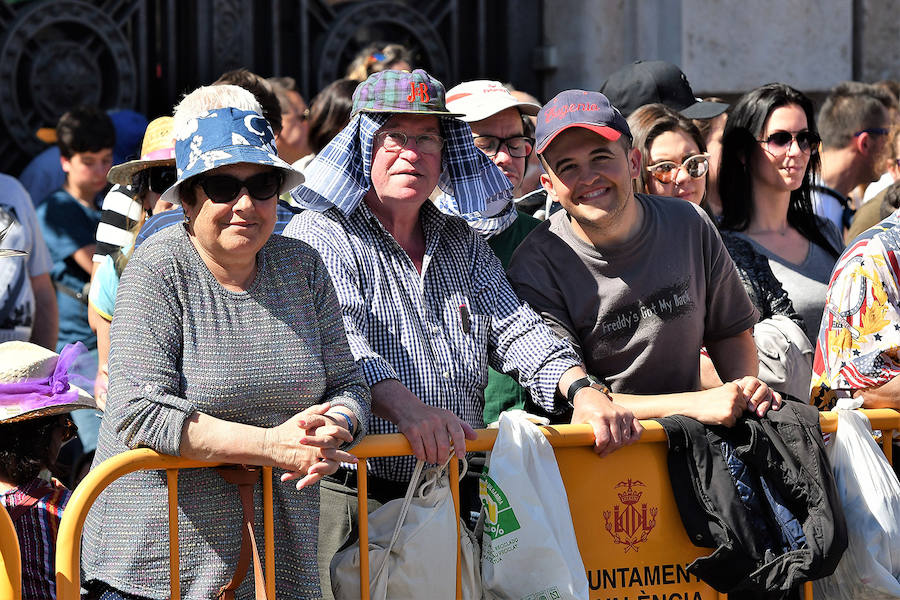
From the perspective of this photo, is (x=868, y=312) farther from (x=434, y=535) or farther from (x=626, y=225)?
(x=434, y=535)

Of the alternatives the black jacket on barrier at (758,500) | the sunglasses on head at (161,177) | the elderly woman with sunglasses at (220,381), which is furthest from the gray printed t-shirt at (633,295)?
the sunglasses on head at (161,177)

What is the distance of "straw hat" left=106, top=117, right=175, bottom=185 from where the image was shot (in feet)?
13.6

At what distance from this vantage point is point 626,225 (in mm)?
3785

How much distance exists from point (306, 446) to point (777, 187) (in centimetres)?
253

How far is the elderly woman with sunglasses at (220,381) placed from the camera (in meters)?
2.94

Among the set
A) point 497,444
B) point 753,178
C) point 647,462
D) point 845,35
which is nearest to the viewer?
point 497,444

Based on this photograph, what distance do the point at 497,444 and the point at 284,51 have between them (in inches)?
188

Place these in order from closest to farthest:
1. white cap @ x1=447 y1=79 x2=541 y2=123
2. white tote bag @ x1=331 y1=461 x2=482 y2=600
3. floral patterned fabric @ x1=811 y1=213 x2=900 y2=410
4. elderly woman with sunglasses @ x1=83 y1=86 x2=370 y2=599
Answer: elderly woman with sunglasses @ x1=83 y1=86 x2=370 y2=599, white tote bag @ x1=331 y1=461 x2=482 y2=600, floral patterned fabric @ x1=811 y1=213 x2=900 y2=410, white cap @ x1=447 y1=79 x2=541 y2=123

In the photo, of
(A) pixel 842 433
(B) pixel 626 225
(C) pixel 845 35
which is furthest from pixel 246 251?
(C) pixel 845 35

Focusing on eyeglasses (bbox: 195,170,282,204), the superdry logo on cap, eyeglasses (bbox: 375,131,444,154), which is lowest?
eyeglasses (bbox: 195,170,282,204)

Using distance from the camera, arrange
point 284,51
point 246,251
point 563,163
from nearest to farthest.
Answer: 1. point 246,251
2. point 563,163
3. point 284,51

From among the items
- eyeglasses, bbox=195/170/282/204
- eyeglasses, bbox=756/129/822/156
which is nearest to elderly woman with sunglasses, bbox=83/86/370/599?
eyeglasses, bbox=195/170/282/204

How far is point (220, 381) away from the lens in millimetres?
2986

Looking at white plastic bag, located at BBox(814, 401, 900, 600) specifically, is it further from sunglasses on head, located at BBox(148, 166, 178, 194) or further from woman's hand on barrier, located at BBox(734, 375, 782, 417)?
sunglasses on head, located at BBox(148, 166, 178, 194)
